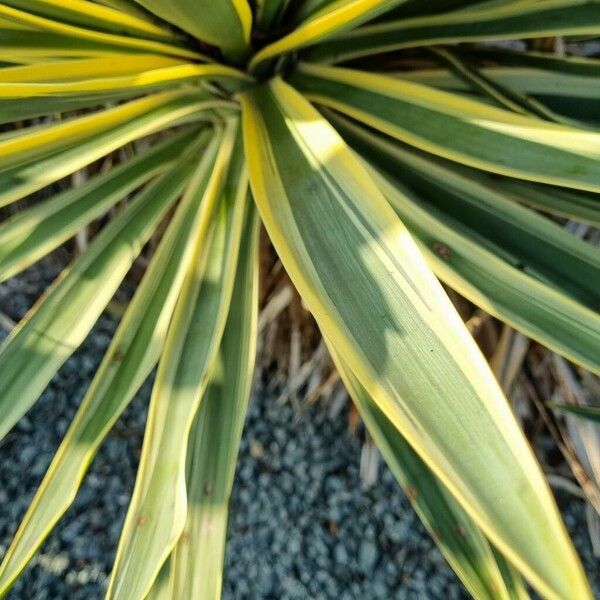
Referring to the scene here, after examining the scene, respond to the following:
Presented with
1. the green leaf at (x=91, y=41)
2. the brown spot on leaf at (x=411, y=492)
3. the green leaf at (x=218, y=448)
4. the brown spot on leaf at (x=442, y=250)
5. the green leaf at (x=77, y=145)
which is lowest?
the brown spot on leaf at (x=411, y=492)

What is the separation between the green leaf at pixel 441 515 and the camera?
0.72 metres

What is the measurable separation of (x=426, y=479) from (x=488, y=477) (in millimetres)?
296

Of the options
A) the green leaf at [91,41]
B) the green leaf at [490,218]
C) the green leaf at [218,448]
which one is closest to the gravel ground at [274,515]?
the green leaf at [218,448]

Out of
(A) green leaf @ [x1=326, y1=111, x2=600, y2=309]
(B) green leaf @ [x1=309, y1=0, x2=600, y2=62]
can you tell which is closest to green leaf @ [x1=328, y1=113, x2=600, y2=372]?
(A) green leaf @ [x1=326, y1=111, x2=600, y2=309]

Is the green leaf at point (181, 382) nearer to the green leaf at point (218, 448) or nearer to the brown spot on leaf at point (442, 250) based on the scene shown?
the green leaf at point (218, 448)

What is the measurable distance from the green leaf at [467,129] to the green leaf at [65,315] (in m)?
0.29

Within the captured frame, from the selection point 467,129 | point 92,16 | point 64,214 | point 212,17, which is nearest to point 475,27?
point 467,129

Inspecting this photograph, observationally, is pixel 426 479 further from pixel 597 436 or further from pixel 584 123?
pixel 584 123

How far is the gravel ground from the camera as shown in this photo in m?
1.04

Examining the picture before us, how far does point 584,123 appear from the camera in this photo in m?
0.94

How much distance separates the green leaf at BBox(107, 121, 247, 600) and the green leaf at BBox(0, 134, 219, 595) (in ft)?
0.08

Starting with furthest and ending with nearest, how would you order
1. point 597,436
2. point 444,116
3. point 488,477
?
point 597,436 < point 444,116 < point 488,477

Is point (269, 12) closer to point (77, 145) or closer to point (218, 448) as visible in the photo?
point (77, 145)

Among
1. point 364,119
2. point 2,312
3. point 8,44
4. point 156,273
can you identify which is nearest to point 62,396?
point 2,312
